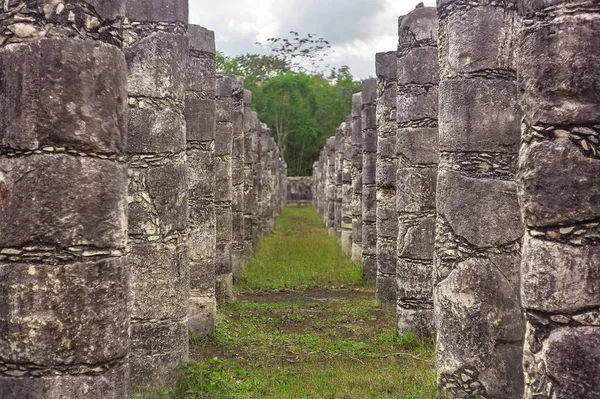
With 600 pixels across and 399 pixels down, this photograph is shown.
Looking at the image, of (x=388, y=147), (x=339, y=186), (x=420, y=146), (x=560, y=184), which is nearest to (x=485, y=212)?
(x=560, y=184)

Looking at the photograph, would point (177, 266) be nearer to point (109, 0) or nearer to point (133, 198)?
point (133, 198)

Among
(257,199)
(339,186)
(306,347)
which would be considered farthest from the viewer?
(339,186)

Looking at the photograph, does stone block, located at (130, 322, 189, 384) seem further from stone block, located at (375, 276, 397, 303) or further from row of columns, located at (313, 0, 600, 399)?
stone block, located at (375, 276, 397, 303)

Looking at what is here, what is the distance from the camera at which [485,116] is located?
5918mm

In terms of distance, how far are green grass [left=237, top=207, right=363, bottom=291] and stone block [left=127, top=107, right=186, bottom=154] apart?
752cm

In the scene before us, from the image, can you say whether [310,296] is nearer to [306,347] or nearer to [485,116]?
[306,347]

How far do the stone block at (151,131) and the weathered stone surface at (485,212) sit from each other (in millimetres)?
2601

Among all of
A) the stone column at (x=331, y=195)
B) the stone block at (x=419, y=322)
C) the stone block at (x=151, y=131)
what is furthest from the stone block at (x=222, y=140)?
the stone column at (x=331, y=195)

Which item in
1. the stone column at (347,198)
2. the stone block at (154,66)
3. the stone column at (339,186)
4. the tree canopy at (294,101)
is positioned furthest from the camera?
the tree canopy at (294,101)

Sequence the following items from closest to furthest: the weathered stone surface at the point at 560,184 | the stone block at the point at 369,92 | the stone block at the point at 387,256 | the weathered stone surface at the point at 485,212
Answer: the weathered stone surface at the point at 560,184 → the weathered stone surface at the point at 485,212 → the stone block at the point at 387,256 → the stone block at the point at 369,92

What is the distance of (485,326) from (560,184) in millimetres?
2515

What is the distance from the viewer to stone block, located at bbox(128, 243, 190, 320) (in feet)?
21.3

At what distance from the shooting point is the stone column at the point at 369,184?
45.3 feet

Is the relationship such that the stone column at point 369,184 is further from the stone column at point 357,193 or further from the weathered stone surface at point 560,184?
the weathered stone surface at point 560,184
